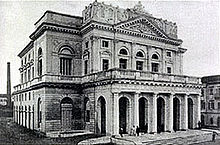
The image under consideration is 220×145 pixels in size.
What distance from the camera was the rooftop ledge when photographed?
57.3 feet

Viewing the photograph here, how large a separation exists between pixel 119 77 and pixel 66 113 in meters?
6.13

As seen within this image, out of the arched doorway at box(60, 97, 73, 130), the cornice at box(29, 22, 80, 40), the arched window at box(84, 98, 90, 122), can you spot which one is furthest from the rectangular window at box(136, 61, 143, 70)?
the arched doorway at box(60, 97, 73, 130)

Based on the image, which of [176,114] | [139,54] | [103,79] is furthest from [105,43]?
[176,114]

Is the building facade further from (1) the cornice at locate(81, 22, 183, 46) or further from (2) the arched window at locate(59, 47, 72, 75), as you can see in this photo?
(2) the arched window at locate(59, 47, 72, 75)

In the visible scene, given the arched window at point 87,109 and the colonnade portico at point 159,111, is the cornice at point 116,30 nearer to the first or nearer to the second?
the arched window at point 87,109

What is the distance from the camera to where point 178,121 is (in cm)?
2169

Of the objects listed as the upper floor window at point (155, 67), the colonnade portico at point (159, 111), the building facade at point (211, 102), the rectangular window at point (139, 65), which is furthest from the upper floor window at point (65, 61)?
the building facade at point (211, 102)

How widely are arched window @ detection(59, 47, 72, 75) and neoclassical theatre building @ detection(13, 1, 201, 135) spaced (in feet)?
0.18

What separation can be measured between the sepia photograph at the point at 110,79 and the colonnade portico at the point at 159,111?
0.07 meters

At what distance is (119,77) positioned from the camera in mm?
17234

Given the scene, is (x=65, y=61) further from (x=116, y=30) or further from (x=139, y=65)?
(x=139, y=65)

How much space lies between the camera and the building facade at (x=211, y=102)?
115 feet

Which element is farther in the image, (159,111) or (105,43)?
(159,111)

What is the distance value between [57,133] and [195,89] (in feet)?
38.8
